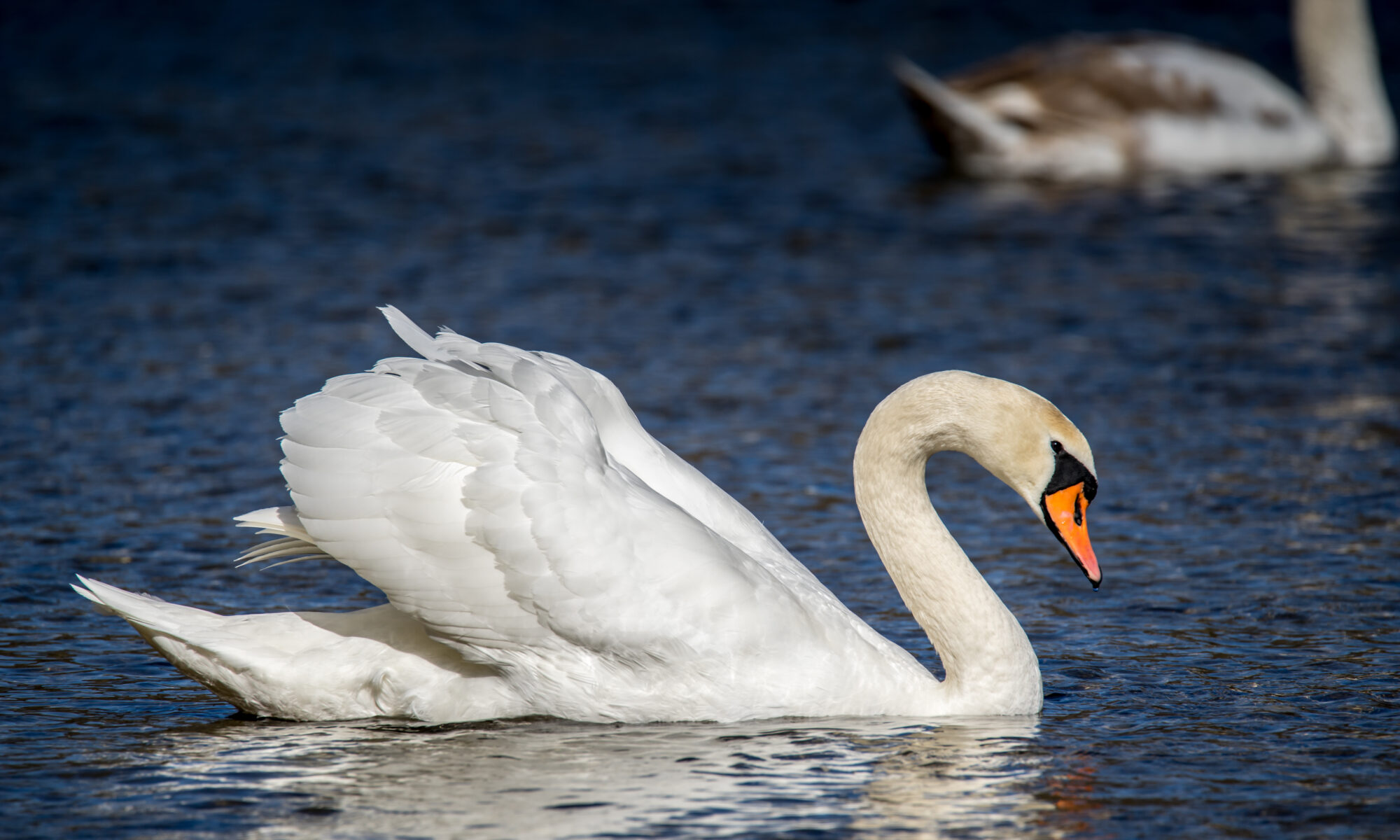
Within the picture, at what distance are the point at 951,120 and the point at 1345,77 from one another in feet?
10.7

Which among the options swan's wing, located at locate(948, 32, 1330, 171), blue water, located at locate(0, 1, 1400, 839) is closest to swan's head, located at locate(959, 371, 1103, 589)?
blue water, located at locate(0, 1, 1400, 839)

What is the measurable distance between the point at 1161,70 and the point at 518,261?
5.57 meters

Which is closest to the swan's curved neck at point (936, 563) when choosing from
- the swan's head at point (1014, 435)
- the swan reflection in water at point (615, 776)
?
the swan's head at point (1014, 435)

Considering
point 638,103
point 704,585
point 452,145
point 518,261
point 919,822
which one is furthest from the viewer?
point 638,103

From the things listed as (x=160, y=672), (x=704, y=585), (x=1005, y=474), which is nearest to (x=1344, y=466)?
(x=1005, y=474)

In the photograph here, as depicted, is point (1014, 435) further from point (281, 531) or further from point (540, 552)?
point (281, 531)

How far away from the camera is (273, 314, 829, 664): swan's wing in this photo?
5.47 m

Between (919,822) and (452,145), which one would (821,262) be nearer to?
(452,145)

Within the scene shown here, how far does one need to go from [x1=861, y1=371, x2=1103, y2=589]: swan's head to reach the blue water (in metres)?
0.59

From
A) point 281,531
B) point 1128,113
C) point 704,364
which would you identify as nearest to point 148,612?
point 281,531

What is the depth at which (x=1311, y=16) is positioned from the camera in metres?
15.7

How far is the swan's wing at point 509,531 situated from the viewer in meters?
5.47

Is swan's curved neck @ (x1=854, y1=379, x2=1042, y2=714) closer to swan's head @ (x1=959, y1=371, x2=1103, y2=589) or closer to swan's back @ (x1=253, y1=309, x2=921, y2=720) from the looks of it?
swan's head @ (x1=959, y1=371, x2=1103, y2=589)

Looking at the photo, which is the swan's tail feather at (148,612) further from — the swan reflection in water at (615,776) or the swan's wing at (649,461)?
the swan's wing at (649,461)
